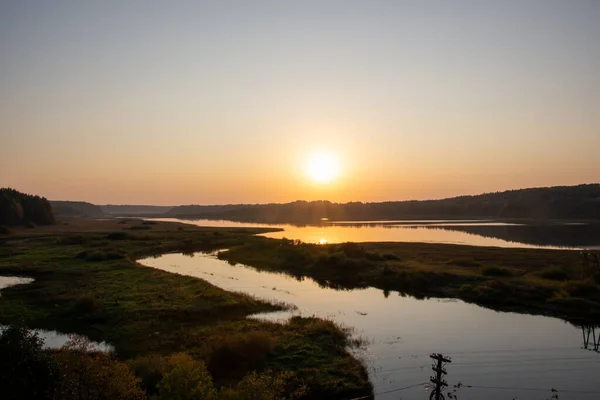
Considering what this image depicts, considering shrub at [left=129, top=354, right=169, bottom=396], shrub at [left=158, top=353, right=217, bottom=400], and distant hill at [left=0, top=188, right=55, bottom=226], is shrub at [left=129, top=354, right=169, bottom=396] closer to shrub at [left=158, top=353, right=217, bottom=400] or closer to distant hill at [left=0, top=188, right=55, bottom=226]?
shrub at [left=158, top=353, right=217, bottom=400]

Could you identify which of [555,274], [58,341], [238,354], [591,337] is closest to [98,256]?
[58,341]

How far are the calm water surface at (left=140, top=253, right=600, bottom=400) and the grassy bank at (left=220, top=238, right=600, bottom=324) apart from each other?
314cm

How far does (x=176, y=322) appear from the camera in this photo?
32.3 meters

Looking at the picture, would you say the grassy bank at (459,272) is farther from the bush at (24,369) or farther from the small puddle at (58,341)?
the bush at (24,369)

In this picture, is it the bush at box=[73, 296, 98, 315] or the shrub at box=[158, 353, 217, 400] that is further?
the bush at box=[73, 296, 98, 315]

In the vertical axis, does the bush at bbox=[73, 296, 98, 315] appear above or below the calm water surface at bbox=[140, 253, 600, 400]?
above

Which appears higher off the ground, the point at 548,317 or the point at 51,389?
the point at 51,389

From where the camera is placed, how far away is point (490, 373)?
23734mm

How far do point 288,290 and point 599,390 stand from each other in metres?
30.6

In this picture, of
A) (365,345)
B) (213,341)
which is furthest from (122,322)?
(365,345)

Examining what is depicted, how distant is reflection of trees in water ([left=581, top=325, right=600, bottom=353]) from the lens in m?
28.5

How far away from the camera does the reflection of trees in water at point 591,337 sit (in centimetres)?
2855

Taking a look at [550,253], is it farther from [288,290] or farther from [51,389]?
[51,389]

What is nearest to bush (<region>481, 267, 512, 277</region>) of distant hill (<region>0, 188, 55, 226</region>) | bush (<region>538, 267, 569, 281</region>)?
bush (<region>538, 267, 569, 281</region>)
